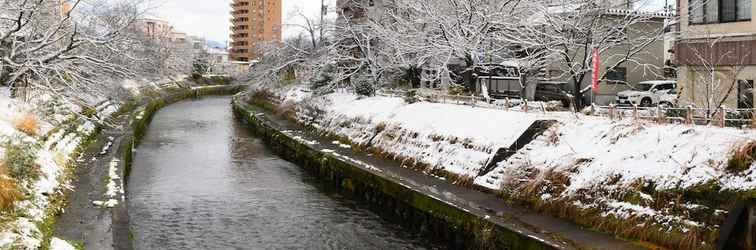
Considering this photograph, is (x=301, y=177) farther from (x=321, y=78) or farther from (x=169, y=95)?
(x=169, y=95)

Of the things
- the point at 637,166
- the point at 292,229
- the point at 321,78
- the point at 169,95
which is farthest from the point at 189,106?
the point at 637,166

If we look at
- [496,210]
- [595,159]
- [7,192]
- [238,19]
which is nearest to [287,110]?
[496,210]

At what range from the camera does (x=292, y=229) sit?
13.3m

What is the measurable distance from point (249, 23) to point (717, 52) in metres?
102

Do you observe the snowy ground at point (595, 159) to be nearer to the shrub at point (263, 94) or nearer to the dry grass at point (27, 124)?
the dry grass at point (27, 124)

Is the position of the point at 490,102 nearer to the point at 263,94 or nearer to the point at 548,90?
the point at 548,90

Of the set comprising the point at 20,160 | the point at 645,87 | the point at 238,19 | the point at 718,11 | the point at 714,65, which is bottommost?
the point at 20,160

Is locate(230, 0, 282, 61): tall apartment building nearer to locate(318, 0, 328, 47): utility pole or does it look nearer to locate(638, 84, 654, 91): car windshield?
locate(318, 0, 328, 47): utility pole

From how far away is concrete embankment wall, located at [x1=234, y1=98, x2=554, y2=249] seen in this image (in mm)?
10617

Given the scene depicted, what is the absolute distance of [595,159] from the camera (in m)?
11.5

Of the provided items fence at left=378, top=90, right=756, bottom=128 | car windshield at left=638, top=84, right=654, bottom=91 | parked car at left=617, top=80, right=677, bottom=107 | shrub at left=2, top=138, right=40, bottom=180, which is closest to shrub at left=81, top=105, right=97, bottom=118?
shrub at left=2, top=138, right=40, bottom=180

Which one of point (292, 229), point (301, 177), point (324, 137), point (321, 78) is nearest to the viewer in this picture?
point (292, 229)

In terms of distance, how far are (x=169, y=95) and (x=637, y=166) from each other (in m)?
50.9

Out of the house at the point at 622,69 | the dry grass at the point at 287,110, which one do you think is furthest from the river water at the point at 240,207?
the house at the point at 622,69
